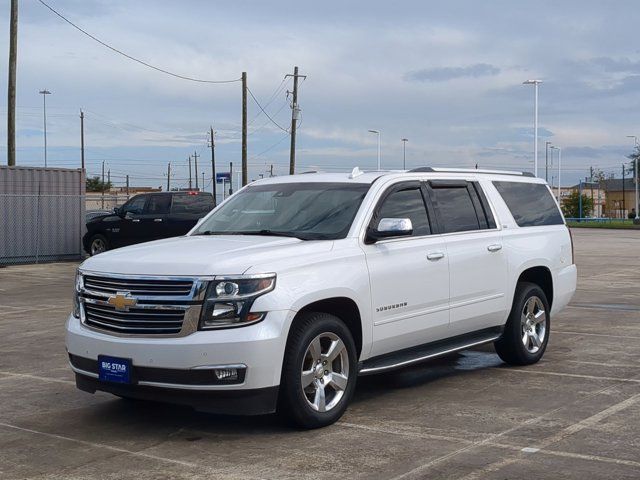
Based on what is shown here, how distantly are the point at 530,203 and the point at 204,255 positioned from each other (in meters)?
4.22

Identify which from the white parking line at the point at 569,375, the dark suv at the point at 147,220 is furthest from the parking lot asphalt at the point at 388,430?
the dark suv at the point at 147,220

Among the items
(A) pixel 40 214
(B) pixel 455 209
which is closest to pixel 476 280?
(B) pixel 455 209

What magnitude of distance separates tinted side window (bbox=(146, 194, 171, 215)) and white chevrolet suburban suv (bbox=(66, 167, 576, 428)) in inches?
671

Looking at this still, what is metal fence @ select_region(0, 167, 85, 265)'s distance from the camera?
2506 cm

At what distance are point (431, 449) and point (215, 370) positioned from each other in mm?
1506

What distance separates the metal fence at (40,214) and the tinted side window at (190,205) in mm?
3246

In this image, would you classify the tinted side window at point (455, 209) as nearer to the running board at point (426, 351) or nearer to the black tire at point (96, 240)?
the running board at point (426, 351)

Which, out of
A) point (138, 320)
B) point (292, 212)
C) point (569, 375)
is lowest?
point (569, 375)

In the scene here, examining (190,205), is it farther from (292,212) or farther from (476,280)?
(292,212)

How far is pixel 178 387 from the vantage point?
20.2 ft

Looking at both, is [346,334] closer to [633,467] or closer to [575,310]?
[633,467]

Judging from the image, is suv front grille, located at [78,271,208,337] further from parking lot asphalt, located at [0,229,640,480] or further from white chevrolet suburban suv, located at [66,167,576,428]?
parking lot asphalt, located at [0,229,640,480]

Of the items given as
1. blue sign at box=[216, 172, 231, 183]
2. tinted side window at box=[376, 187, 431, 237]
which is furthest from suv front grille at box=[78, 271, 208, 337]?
blue sign at box=[216, 172, 231, 183]

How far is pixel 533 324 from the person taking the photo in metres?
9.21
